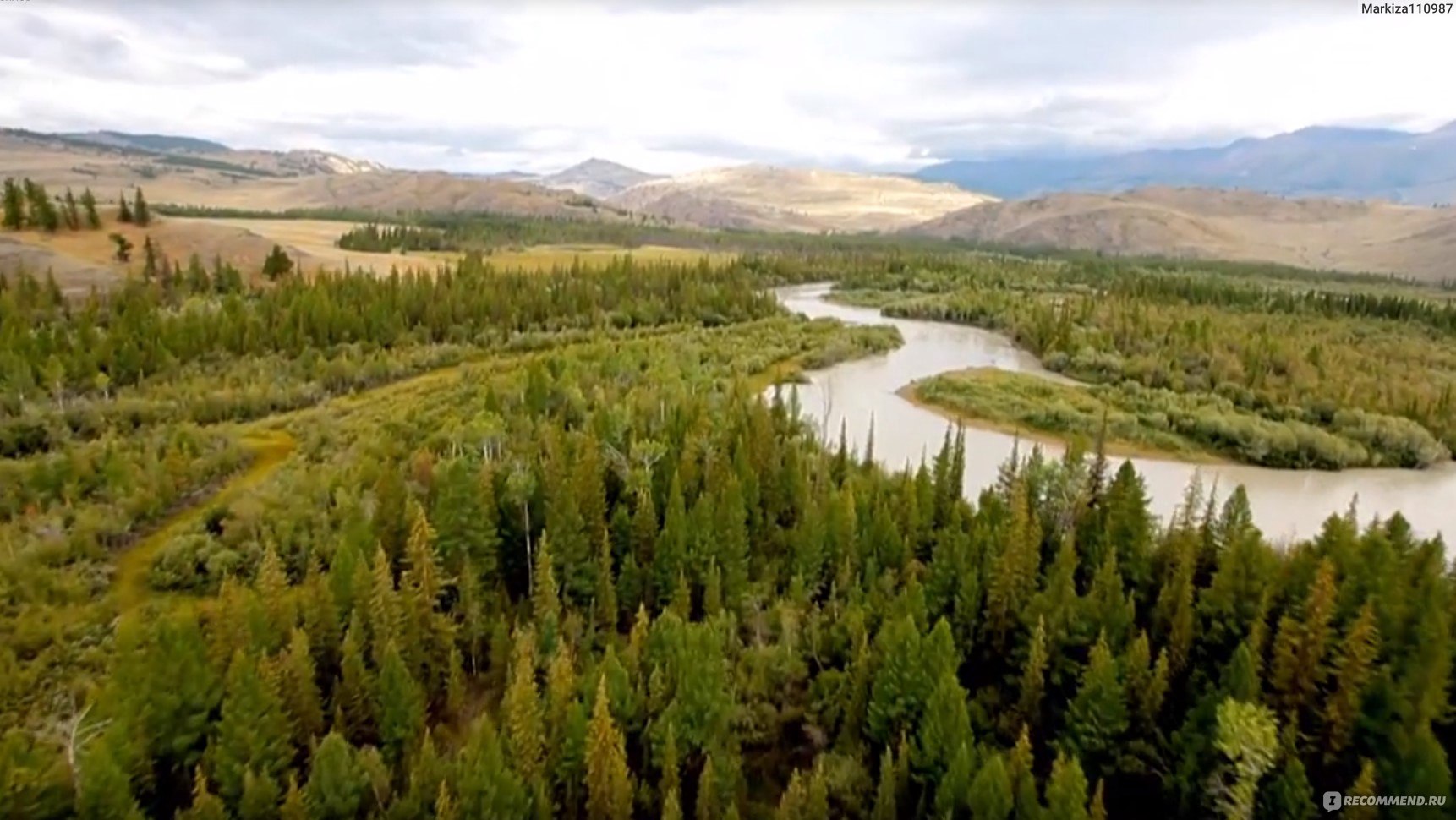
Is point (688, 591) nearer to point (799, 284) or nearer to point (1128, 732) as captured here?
point (1128, 732)

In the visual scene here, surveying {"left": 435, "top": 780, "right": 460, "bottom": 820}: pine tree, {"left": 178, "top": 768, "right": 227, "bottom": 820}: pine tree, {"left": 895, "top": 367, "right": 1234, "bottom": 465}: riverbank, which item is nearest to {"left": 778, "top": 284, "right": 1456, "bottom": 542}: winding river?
{"left": 895, "top": 367, "right": 1234, "bottom": 465}: riverbank

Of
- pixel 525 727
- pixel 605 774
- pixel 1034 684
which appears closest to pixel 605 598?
pixel 525 727

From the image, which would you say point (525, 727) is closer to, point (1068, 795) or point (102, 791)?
point (102, 791)

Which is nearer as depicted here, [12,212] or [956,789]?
[956,789]

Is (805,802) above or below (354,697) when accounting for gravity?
below

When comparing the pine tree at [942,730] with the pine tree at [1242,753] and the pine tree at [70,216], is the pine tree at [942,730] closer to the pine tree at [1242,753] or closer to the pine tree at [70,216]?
the pine tree at [1242,753]

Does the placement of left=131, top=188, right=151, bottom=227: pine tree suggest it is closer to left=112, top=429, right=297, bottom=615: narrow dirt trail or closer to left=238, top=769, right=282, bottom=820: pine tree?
left=112, top=429, right=297, bottom=615: narrow dirt trail
